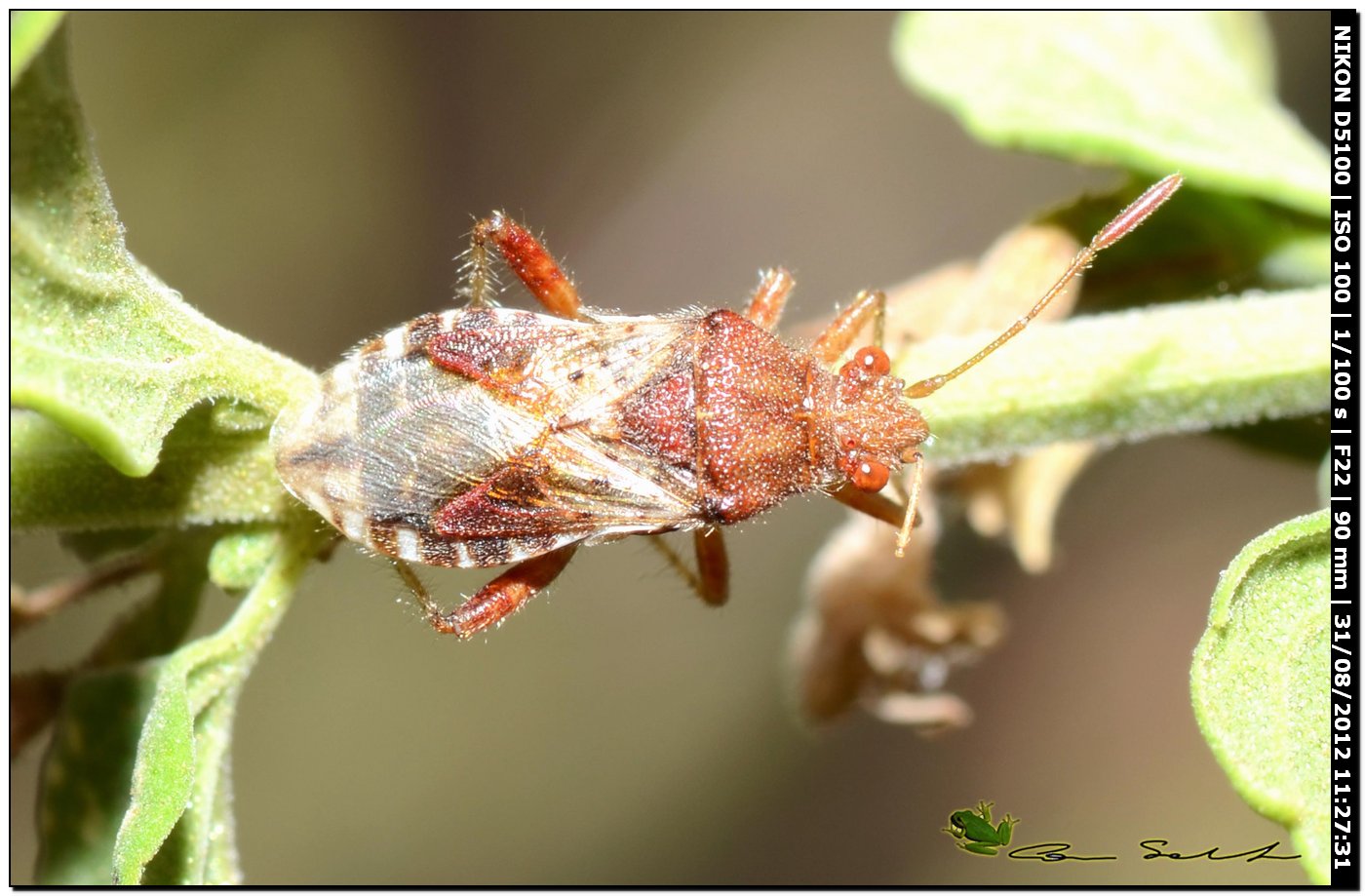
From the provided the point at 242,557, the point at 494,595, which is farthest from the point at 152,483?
the point at 494,595

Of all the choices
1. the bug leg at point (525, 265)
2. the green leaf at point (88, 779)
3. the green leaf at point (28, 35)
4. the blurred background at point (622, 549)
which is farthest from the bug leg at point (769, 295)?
the blurred background at point (622, 549)

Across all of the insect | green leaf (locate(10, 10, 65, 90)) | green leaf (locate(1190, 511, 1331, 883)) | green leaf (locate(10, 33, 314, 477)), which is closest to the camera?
green leaf (locate(10, 10, 65, 90))

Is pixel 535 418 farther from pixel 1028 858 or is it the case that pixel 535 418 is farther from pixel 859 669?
pixel 1028 858

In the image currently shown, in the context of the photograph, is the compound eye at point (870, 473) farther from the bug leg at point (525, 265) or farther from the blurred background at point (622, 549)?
the blurred background at point (622, 549)

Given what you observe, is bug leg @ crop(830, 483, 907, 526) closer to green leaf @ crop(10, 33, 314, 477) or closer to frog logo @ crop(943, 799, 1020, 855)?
frog logo @ crop(943, 799, 1020, 855)

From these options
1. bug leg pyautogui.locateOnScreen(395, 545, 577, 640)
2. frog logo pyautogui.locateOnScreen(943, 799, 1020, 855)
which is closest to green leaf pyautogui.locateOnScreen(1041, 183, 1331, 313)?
frog logo pyautogui.locateOnScreen(943, 799, 1020, 855)

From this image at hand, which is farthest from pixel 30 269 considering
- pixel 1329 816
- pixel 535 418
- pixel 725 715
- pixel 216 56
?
pixel 725 715
